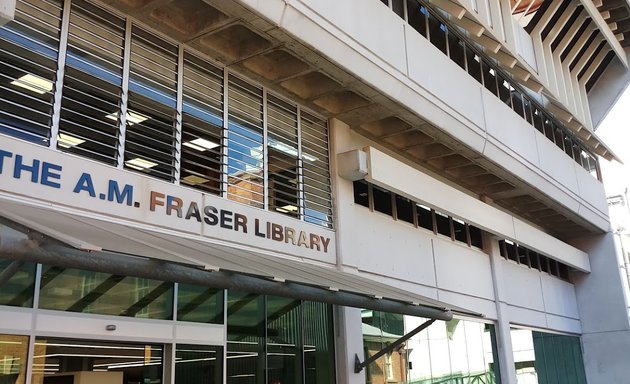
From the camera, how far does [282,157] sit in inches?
417

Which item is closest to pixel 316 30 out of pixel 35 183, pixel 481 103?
pixel 35 183

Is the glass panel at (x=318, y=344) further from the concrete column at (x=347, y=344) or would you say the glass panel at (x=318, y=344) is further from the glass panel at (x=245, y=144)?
the glass panel at (x=245, y=144)

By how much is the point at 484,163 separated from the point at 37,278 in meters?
10.5

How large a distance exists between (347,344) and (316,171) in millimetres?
3081

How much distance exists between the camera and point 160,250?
19.2 ft

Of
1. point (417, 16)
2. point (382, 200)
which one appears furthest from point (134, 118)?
point (417, 16)

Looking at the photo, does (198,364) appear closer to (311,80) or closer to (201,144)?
(201,144)

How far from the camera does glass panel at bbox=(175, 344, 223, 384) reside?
26.8 feet

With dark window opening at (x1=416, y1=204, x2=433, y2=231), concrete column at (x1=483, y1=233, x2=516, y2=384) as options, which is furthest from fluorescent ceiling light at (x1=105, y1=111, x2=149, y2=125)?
concrete column at (x1=483, y1=233, x2=516, y2=384)

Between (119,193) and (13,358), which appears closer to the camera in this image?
(13,358)

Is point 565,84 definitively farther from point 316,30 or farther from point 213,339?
point 213,339

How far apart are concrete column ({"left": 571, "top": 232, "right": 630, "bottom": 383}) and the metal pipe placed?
17.8 m

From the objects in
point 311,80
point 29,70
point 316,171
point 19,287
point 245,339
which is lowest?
point 245,339

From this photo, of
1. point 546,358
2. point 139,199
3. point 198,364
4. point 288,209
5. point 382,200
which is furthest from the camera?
point 546,358
